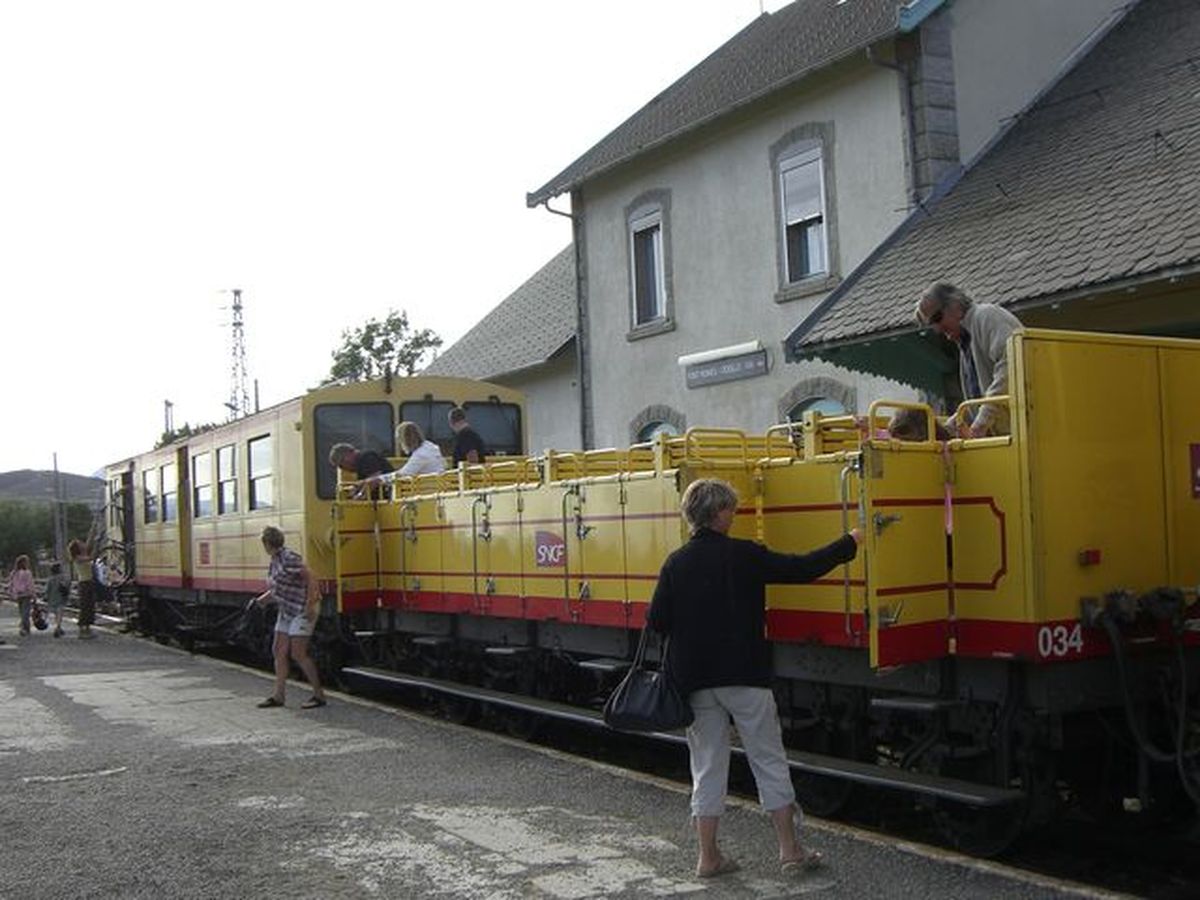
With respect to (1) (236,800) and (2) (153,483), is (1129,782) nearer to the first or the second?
(1) (236,800)

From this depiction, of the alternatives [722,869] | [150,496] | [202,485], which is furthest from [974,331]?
[150,496]

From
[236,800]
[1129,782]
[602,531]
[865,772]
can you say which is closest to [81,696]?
[236,800]

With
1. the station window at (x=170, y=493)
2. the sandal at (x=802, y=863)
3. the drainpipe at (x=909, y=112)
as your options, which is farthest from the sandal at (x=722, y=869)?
the station window at (x=170, y=493)

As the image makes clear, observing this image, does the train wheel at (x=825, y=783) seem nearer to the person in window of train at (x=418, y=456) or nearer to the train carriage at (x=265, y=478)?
the person in window of train at (x=418, y=456)

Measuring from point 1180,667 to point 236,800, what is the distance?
16.6 ft

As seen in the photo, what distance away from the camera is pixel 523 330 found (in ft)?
80.7

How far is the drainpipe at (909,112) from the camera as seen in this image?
1458 cm

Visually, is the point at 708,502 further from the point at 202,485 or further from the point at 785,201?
the point at 202,485

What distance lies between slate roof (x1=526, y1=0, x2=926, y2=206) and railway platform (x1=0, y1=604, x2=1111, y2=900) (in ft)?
28.7

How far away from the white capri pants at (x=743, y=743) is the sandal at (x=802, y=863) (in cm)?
23

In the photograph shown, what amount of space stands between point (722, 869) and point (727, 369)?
11.5 metres

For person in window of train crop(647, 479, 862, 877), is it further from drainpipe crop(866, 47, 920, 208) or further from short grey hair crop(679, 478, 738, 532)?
drainpipe crop(866, 47, 920, 208)

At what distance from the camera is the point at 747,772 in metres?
8.34

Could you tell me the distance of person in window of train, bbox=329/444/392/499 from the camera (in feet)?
40.8
